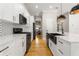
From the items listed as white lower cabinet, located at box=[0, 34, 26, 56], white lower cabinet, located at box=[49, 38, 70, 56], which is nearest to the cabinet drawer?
white lower cabinet, located at box=[49, 38, 70, 56]

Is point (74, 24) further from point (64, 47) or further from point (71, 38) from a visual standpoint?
point (64, 47)

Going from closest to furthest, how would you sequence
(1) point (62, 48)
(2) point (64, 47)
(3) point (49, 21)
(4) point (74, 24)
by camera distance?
(2) point (64, 47), (1) point (62, 48), (4) point (74, 24), (3) point (49, 21)

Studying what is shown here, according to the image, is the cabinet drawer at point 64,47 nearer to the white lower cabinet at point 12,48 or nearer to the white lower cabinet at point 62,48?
the white lower cabinet at point 62,48

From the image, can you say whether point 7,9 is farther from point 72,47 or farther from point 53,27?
point 53,27

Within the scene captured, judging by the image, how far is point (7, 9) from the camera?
3.21m

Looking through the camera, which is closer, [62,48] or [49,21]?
[62,48]

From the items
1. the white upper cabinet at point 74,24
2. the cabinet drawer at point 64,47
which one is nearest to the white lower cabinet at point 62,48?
the cabinet drawer at point 64,47

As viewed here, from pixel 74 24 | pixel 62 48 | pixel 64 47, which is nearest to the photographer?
pixel 64 47

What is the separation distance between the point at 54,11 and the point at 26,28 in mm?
3184

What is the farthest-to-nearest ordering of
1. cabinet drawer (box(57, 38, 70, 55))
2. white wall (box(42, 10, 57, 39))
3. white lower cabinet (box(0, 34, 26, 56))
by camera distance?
white wall (box(42, 10, 57, 39)) → cabinet drawer (box(57, 38, 70, 55)) → white lower cabinet (box(0, 34, 26, 56))

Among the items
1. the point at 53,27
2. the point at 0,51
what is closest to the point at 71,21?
the point at 53,27

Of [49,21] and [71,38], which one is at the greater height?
[49,21]

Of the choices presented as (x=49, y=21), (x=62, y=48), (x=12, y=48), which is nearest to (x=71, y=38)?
(x=62, y=48)

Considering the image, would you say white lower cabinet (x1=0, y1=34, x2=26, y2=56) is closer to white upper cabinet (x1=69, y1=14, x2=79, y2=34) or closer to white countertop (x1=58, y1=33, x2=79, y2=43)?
white countertop (x1=58, y1=33, x2=79, y2=43)
